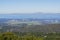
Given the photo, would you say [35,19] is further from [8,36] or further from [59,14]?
[8,36]

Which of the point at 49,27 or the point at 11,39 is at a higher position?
the point at 11,39

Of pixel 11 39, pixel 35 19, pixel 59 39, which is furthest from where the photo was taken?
pixel 35 19

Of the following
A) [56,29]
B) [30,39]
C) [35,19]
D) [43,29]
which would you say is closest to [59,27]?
[56,29]

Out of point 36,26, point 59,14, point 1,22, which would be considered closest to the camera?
point 1,22

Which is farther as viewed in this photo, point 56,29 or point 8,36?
point 56,29

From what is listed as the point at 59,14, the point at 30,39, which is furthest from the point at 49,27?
the point at 30,39

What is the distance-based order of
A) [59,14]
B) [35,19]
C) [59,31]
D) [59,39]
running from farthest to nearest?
[59,14] → [35,19] → [59,31] → [59,39]

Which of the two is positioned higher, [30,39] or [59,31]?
[30,39]

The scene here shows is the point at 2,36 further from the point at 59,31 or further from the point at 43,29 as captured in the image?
the point at 59,31

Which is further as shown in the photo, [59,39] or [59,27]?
[59,27]
